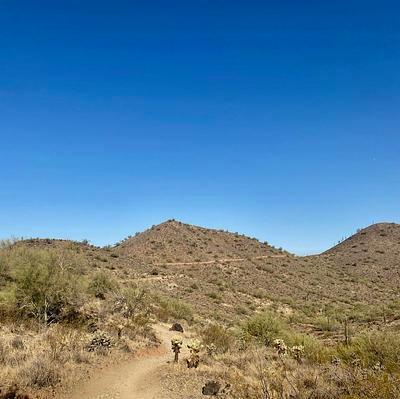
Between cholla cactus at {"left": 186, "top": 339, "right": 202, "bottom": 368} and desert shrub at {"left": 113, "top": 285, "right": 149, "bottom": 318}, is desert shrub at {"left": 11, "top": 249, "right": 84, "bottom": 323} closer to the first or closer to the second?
desert shrub at {"left": 113, "top": 285, "right": 149, "bottom": 318}

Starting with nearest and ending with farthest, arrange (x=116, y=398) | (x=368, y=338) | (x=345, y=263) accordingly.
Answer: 1. (x=116, y=398)
2. (x=368, y=338)
3. (x=345, y=263)

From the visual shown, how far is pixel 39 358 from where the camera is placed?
1195 cm

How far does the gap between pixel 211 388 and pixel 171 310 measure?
16.3 meters

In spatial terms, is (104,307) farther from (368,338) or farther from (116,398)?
(368,338)

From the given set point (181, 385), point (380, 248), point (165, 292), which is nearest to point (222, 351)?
point (181, 385)

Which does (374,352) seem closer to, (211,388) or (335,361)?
(335,361)

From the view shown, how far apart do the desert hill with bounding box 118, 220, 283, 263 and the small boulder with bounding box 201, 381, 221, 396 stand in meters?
43.5

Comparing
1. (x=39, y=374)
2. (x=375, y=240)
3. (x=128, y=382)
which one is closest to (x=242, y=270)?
(x=375, y=240)

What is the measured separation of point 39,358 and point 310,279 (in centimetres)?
4830

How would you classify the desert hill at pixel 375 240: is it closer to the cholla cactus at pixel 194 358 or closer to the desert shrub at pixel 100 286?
the desert shrub at pixel 100 286

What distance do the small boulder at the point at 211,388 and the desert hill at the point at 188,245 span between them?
4354 centimetres

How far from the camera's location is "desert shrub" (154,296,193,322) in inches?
1007

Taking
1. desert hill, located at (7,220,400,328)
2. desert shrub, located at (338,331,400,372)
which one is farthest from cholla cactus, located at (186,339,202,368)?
desert hill, located at (7,220,400,328)

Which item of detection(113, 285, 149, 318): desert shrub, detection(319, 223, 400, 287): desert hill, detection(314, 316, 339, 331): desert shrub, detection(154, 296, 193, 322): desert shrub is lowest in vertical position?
detection(314, 316, 339, 331): desert shrub
